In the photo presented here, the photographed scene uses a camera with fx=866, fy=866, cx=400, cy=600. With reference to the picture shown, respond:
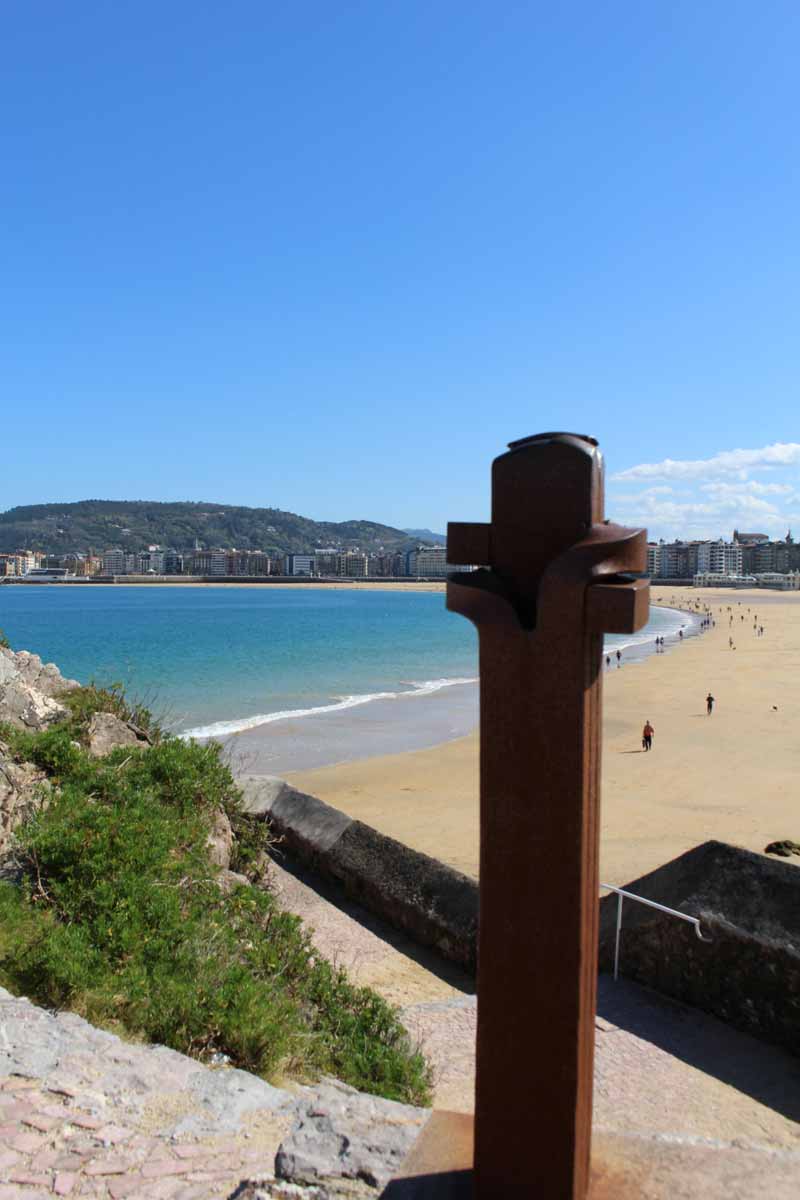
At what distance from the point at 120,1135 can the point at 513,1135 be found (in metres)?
1.50

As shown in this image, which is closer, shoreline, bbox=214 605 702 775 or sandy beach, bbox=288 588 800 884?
sandy beach, bbox=288 588 800 884

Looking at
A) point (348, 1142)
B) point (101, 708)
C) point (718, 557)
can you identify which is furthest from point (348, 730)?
point (718, 557)

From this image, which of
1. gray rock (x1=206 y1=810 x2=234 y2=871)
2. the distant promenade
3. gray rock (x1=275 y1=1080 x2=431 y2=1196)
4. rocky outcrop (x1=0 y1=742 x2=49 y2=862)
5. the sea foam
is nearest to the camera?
gray rock (x1=275 y1=1080 x2=431 y2=1196)

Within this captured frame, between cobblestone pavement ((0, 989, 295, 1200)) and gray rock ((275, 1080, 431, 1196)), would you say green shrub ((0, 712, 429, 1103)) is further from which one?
gray rock ((275, 1080, 431, 1196))

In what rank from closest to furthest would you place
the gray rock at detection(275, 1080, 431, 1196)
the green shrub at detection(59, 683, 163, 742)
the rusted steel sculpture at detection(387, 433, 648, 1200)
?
the rusted steel sculpture at detection(387, 433, 648, 1200), the gray rock at detection(275, 1080, 431, 1196), the green shrub at detection(59, 683, 163, 742)

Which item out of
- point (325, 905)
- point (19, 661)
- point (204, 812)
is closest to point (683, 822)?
point (325, 905)

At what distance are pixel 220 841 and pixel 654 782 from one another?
11084 mm

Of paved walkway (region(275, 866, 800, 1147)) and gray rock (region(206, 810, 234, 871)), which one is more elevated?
gray rock (region(206, 810, 234, 871))

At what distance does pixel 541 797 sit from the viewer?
2.81m

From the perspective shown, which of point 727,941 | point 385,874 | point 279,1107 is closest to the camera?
point 279,1107

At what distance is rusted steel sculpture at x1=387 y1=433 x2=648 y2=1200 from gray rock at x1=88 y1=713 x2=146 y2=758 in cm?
581

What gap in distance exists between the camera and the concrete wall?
257 inches

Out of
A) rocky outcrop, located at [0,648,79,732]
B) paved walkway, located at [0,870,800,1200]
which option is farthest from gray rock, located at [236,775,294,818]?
paved walkway, located at [0,870,800,1200]

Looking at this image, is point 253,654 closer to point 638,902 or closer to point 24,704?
point 24,704
